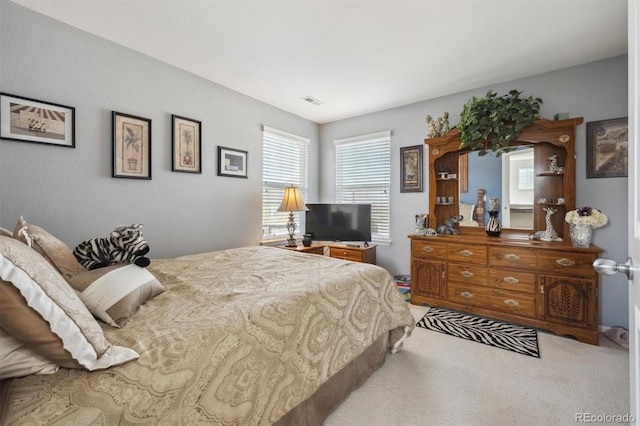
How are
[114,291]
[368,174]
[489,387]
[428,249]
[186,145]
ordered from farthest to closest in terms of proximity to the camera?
1. [368,174]
2. [428,249]
3. [186,145]
4. [489,387]
5. [114,291]

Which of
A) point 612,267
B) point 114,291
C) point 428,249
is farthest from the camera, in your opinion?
point 428,249

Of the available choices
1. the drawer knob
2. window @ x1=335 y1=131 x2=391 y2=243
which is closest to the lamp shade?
window @ x1=335 y1=131 x2=391 y2=243

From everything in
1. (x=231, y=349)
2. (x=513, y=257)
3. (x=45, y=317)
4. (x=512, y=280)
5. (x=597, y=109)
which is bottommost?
(x=512, y=280)

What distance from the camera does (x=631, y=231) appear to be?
787 mm

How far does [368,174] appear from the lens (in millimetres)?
4309

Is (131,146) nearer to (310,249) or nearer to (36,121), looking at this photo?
(36,121)

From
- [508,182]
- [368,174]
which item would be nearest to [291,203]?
[368,174]

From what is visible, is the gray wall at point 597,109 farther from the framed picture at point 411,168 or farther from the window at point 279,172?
the window at point 279,172

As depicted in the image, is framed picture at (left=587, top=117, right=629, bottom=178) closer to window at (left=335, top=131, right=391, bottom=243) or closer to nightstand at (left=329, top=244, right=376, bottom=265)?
window at (left=335, top=131, right=391, bottom=243)

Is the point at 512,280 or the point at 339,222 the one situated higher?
the point at 339,222

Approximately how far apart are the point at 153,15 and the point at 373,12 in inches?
64.3

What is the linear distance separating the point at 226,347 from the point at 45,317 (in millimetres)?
560

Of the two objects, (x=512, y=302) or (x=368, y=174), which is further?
(x=368, y=174)

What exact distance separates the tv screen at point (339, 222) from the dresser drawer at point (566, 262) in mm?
A: 1925
